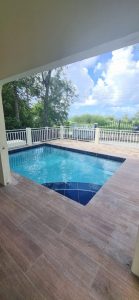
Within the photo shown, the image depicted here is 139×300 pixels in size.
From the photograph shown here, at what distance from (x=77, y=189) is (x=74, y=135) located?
5289mm

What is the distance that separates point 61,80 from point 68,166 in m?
8.34

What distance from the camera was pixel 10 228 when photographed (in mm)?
1967

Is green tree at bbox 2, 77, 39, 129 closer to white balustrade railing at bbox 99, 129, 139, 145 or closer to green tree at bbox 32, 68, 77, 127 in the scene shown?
green tree at bbox 32, 68, 77, 127

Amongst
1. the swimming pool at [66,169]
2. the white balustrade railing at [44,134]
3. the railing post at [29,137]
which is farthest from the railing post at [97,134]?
the railing post at [29,137]

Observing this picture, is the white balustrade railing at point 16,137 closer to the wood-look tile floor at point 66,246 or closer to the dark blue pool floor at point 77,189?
the dark blue pool floor at point 77,189

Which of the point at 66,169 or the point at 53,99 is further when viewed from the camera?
the point at 53,99

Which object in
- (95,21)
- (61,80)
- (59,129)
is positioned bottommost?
(59,129)

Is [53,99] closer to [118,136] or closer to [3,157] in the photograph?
[118,136]

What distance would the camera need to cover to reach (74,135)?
8.43 m

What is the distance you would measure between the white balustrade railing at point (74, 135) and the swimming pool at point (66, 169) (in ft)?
2.29

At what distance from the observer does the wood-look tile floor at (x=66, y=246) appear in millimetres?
1279

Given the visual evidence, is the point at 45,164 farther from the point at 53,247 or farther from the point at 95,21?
the point at 95,21

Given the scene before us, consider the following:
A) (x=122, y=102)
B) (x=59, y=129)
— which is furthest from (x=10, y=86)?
(x=122, y=102)

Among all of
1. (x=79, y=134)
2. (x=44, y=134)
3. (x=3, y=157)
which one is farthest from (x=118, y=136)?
(x=3, y=157)
